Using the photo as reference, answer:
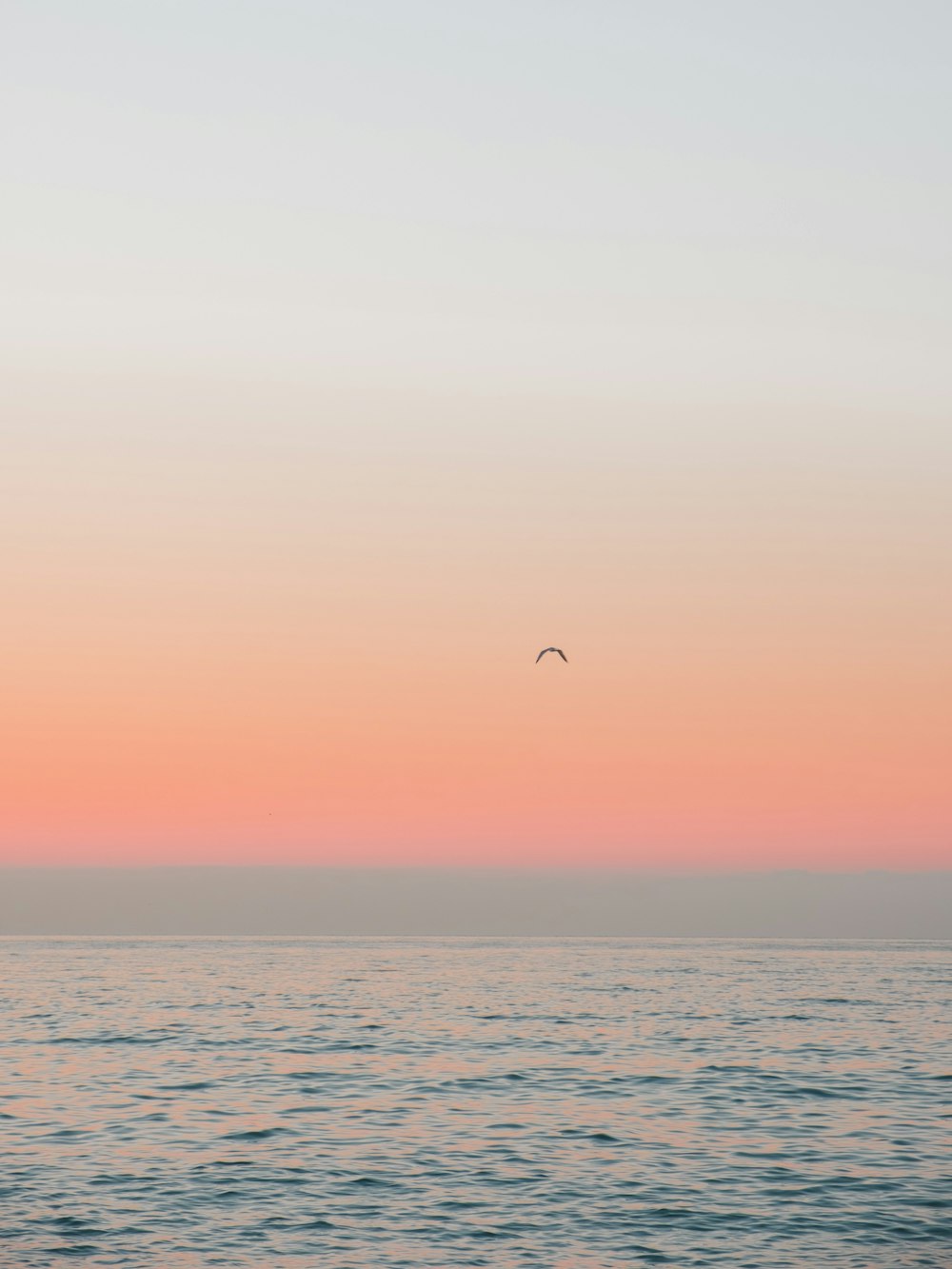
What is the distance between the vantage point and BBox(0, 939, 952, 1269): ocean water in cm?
2534

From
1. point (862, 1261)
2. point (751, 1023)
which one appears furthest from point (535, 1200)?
point (751, 1023)

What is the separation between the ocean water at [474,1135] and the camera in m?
25.3

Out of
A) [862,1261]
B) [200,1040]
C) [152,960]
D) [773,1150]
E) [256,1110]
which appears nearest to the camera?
[862,1261]

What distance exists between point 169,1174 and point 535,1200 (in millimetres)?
8784

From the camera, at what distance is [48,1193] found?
28547 millimetres

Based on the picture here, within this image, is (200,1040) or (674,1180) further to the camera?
(200,1040)

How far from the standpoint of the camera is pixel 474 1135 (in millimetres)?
36281

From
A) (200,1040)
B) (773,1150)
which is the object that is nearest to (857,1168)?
(773,1150)

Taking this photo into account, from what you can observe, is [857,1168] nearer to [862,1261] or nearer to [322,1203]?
[862,1261]

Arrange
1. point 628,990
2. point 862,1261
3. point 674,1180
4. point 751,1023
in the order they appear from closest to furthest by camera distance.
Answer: point 862,1261 → point 674,1180 → point 751,1023 → point 628,990

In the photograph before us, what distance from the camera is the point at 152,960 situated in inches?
5817

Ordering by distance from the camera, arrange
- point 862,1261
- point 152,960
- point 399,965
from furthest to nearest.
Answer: point 152,960 < point 399,965 < point 862,1261

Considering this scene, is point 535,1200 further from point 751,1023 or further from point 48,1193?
point 751,1023

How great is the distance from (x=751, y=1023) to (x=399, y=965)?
72780 mm
